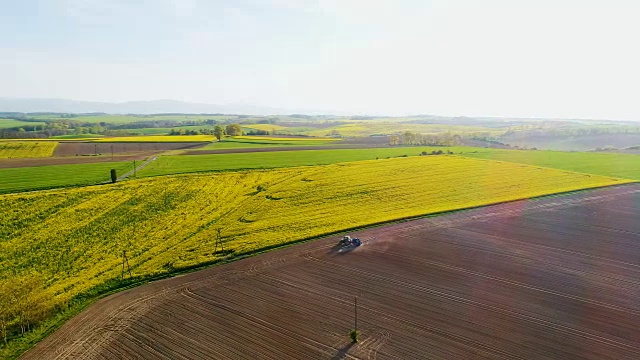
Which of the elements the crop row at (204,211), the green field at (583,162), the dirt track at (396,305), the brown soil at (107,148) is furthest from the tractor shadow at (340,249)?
the brown soil at (107,148)

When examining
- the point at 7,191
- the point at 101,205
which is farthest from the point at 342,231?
the point at 7,191

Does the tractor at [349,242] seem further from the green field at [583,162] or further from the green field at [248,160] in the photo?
the green field at [583,162]

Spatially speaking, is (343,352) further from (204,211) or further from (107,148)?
(107,148)

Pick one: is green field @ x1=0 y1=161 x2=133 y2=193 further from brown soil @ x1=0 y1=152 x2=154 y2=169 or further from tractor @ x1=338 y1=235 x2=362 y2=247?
tractor @ x1=338 y1=235 x2=362 y2=247

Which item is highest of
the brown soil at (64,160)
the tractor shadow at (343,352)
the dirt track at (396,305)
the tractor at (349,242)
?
the brown soil at (64,160)

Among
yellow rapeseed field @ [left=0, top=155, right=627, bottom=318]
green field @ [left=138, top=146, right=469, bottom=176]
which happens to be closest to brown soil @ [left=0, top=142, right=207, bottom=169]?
green field @ [left=138, top=146, right=469, bottom=176]

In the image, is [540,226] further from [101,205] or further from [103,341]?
[101,205]

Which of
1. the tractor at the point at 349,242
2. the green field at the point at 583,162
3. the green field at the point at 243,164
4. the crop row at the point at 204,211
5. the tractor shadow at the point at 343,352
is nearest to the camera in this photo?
the tractor shadow at the point at 343,352
